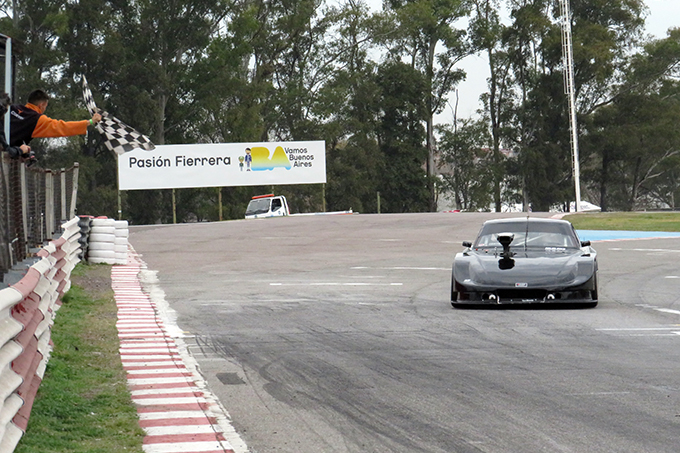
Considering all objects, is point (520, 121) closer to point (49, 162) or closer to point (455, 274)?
point (49, 162)

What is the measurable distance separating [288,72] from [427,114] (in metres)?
10.9

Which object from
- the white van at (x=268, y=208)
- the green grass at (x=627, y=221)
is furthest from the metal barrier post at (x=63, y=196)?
the white van at (x=268, y=208)

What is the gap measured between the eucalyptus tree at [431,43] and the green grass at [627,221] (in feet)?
105

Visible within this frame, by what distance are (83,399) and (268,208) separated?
145ft

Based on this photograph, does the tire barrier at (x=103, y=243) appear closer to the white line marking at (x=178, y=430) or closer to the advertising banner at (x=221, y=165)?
the white line marking at (x=178, y=430)

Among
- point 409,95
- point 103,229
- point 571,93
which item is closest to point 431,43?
point 409,95

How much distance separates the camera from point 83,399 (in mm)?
6805

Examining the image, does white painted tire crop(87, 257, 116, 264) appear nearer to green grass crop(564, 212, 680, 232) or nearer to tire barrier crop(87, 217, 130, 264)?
tire barrier crop(87, 217, 130, 264)

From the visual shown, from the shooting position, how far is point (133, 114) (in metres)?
60.6

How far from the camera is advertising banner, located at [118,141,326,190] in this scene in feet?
178

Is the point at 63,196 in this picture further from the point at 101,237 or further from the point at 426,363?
the point at 426,363

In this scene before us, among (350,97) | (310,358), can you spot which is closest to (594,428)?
(310,358)

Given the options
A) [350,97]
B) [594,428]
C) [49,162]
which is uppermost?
[350,97]

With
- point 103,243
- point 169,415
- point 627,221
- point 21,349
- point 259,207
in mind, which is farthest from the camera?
point 259,207
